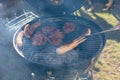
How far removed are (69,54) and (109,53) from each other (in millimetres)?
2921

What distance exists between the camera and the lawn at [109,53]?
21.9ft

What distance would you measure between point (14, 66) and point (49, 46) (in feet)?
6.87

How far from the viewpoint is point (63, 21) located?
627 centimetres

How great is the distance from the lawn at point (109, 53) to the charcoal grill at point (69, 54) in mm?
1578

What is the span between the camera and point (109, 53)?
7551mm

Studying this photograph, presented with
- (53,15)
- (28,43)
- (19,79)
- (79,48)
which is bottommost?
(19,79)

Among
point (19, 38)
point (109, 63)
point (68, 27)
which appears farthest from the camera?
point (109, 63)

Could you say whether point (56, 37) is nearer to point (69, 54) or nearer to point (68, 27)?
point (68, 27)

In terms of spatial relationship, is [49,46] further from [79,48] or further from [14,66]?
[14,66]

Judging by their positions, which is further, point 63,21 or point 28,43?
point 63,21

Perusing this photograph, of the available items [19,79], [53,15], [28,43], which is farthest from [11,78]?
[53,15]

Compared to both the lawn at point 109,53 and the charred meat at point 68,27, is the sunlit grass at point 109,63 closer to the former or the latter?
the lawn at point 109,53

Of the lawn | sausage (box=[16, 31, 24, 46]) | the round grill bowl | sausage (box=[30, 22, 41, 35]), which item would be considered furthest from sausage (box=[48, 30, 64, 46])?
the lawn

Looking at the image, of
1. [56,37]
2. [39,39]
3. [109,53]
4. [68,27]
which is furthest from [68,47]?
[109,53]
